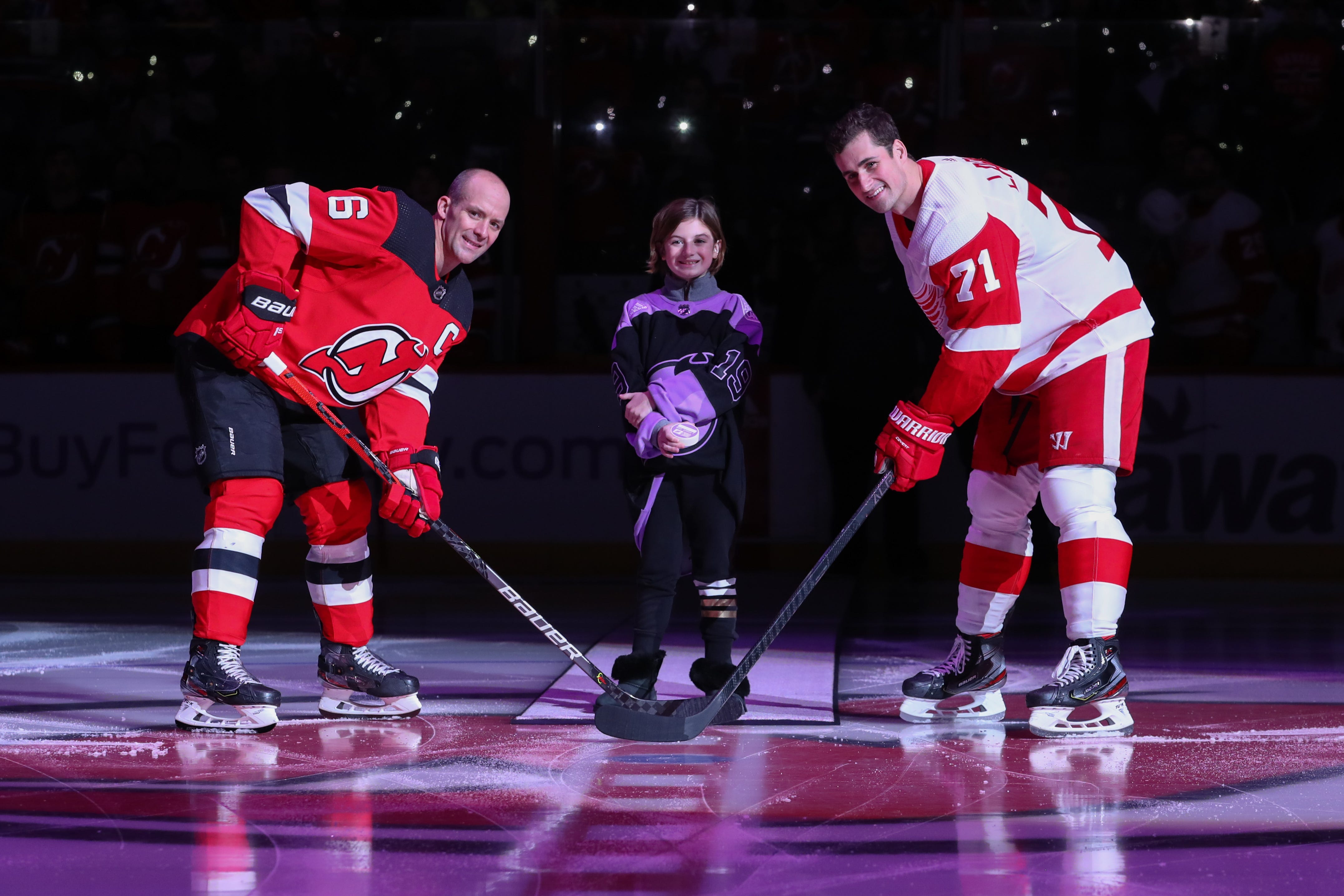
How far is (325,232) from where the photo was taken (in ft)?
10.4

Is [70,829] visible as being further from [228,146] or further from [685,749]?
[228,146]

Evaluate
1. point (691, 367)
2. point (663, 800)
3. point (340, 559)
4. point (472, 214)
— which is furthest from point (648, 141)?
point (663, 800)

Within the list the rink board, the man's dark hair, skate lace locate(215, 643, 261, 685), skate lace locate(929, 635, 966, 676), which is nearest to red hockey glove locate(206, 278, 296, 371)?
skate lace locate(215, 643, 261, 685)

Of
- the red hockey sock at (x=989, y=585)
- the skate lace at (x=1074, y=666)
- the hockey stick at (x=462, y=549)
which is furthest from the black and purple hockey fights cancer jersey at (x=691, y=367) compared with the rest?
the skate lace at (x=1074, y=666)

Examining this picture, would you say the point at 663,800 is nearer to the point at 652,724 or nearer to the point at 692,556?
the point at 652,724

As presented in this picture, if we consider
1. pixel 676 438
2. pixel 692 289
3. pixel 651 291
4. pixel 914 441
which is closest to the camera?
pixel 914 441

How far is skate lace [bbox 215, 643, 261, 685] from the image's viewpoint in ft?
10.3

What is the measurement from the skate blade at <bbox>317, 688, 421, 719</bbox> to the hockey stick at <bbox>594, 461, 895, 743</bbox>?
0.51 meters

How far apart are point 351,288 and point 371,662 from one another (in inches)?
35.9

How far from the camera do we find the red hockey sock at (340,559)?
3.41 metres

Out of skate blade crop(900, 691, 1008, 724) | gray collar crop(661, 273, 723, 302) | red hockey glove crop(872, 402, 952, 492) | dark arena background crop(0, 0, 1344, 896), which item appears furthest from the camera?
dark arena background crop(0, 0, 1344, 896)

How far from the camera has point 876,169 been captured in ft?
10.0

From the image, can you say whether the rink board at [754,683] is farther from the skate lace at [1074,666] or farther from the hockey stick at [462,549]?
the skate lace at [1074,666]

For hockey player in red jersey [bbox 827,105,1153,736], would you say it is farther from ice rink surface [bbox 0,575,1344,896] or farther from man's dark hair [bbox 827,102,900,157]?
ice rink surface [bbox 0,575,1344,896]
